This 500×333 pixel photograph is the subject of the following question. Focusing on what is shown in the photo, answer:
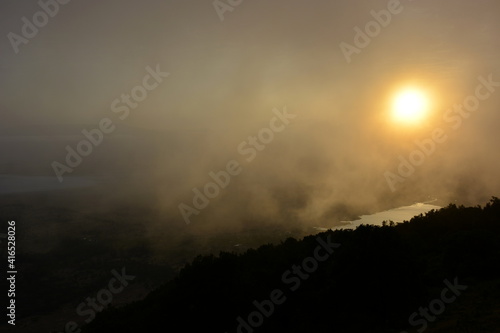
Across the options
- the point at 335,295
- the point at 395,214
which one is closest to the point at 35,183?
the point at 395,214

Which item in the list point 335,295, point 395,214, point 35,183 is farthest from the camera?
point 35,183

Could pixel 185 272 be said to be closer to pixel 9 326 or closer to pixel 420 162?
pixel 9 326

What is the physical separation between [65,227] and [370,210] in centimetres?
5971

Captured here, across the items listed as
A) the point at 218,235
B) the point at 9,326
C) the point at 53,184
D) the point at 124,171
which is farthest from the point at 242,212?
the point at 124,171

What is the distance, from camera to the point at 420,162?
Answer: 343 feet

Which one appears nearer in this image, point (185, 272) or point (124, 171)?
point (185, 272)

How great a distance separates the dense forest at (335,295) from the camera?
1319 centimetres

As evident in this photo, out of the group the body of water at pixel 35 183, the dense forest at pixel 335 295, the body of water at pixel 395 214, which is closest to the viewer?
the dense forest at pixel 335 295

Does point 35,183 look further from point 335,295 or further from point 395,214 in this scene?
point 335,295

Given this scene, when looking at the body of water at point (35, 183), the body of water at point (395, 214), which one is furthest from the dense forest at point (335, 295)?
the body of water at point (35, 183)

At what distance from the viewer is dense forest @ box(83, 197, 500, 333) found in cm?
1319

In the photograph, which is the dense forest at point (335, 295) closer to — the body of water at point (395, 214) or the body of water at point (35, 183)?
the body of water at point (395, 214)

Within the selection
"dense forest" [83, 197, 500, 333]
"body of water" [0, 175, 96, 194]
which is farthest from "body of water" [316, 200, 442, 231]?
"body of water" [0, 175, 96, 194]

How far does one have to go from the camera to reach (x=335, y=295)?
46.6ft
